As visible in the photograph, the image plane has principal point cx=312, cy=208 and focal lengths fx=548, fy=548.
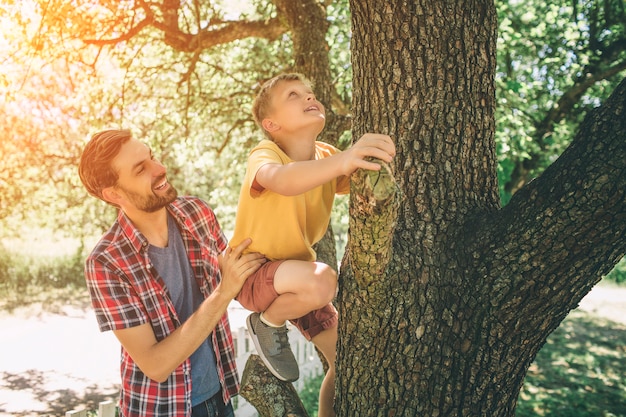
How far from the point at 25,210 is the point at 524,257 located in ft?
51.7

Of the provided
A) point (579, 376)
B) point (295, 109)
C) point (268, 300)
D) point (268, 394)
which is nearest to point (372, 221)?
point (268, 300)

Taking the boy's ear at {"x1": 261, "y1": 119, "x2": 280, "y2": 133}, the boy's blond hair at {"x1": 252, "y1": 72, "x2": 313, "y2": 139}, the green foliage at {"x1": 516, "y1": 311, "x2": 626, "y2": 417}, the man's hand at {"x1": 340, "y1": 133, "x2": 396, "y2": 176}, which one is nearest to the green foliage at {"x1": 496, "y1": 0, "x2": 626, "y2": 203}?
the green foliage at {"x1": 516, "y1": 311, "x2": 626, "y2": 417}

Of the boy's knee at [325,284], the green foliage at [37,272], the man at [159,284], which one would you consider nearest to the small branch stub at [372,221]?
the boy's knee at [325,284]

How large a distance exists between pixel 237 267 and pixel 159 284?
385 millimetres

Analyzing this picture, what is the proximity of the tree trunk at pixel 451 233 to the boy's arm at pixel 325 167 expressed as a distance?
0.19ft

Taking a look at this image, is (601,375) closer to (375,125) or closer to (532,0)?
(532,0)

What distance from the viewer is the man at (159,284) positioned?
2.25m

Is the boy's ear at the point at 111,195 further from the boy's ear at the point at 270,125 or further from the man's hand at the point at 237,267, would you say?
the boy's ear at the point at 270,125

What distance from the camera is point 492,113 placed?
2250mm

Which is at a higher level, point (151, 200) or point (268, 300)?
point (151, 200)

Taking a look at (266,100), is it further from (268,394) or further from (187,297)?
(268,394)

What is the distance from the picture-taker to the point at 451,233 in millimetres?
2066

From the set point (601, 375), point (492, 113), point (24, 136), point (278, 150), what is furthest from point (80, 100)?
point (601, 375)

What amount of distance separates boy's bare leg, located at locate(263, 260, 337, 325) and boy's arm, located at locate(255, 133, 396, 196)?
15.1 inches
